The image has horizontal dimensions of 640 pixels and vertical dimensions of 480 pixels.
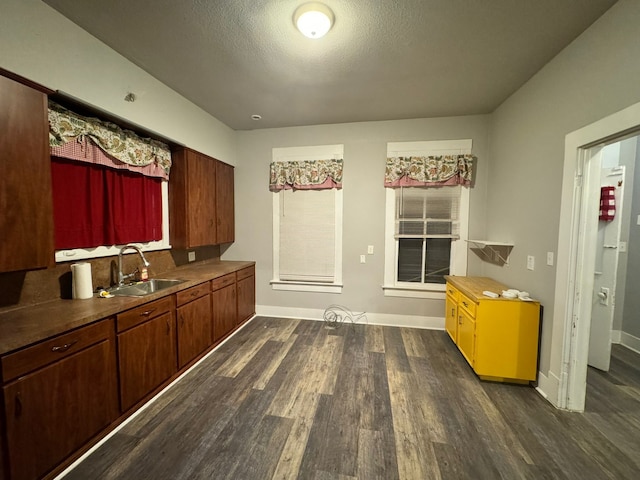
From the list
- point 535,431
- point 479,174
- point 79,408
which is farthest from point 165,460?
point 479,174

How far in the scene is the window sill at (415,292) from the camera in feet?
11.3

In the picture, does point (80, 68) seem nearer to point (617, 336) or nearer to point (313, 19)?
point (313, 19)

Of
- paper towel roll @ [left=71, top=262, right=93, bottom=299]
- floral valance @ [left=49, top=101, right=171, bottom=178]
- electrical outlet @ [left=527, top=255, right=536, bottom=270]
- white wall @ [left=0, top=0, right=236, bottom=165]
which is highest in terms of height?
white wall @ [left=0, top=0, right=236, bottom=165]

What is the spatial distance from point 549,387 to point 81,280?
387 centimetres

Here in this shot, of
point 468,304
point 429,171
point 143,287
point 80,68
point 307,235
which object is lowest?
point 468,304

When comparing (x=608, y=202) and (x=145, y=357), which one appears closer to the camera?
(x=145, y=357)

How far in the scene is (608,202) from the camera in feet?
8.03

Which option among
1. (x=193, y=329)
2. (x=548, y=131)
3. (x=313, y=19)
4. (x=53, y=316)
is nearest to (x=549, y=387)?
(x=548, y=131)

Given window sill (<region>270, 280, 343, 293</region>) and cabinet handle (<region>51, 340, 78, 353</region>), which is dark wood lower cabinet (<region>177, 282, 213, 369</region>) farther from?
window sill (<region>270, 280, 343, 293</region>)

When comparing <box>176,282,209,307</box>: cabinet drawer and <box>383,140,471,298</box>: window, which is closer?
<box>176,282,209,307</box>: cabinet drawer

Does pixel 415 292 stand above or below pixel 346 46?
below

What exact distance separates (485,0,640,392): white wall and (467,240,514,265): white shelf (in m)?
0.10

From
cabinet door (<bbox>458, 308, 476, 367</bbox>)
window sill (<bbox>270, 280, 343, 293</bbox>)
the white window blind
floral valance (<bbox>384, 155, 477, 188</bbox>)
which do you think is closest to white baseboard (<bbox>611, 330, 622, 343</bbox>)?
cabinet door (<bbox>458, 308, 476, 367</bbox>)

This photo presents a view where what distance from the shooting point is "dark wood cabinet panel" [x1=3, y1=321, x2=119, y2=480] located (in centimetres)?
122
